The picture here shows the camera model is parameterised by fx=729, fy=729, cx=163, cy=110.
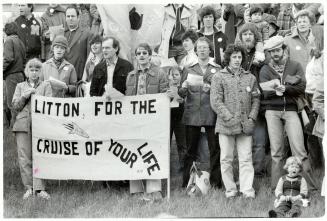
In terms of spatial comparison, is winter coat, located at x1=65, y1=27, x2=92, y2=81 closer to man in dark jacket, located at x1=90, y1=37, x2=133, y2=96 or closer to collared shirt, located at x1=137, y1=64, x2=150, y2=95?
man in dark jacket, located at x1=90, y1=37, x2=133, y2=96

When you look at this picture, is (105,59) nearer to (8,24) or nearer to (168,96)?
(168,96)

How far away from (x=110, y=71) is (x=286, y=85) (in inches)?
90.1

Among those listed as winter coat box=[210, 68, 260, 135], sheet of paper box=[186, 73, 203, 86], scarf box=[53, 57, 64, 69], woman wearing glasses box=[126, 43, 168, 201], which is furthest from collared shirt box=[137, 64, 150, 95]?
scarf box=[53, 57, 64, 69]

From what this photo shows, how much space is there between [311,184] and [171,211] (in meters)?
1.93

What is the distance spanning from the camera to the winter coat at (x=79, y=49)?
1107 cm

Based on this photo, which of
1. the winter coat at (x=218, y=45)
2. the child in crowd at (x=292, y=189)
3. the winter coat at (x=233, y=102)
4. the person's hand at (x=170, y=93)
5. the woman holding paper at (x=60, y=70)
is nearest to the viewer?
the child in crowd at (x=292, y=189)

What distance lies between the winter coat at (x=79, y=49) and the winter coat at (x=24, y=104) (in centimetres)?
158

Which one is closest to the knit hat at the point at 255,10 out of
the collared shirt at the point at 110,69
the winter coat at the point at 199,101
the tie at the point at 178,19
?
the tie at the point at 178,19

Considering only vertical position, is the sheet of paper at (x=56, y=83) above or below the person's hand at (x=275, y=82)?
below

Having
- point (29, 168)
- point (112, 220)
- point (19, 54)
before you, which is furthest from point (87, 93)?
point (19, 54)

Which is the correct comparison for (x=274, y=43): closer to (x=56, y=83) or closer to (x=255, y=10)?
(x=255, y=10)

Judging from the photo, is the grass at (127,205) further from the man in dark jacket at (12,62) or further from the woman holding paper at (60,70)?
the man in dark jacket at (12,62)

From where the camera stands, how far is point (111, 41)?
951 cm

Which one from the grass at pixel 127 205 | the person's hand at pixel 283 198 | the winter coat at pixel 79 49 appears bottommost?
the grass at pixel 127 205
